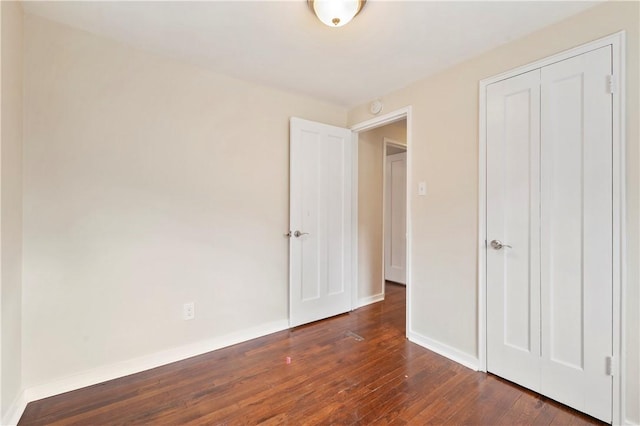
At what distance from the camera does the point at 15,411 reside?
156 cm

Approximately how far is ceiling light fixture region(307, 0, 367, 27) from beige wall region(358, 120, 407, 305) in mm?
1857

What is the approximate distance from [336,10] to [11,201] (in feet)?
6.89

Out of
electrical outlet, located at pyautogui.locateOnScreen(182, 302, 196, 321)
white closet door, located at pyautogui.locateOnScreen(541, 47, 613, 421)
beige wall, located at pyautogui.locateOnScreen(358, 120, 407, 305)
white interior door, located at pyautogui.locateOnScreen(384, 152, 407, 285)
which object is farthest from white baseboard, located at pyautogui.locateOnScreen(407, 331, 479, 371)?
white interior door, located at pyautogui.locateOnScreen(384, 152, 407, 285)

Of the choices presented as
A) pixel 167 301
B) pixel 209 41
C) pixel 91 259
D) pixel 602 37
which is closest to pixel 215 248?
pixel 167 301

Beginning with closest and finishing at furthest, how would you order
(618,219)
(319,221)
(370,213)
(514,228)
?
(618,219)
(514,228)
(319,221)
(370,213)

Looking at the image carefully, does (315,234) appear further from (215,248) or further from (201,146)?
(201,146)

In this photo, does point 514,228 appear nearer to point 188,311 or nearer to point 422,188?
point 422,188

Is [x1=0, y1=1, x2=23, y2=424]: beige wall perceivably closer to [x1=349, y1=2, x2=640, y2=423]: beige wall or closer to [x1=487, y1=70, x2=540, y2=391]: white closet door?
[x1=349, y1=2, x2=640, y2=423]: beige wall

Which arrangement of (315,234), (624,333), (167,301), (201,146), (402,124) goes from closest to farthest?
(624,333) < (167,301) < (201,146) < (315,234) < (402,124)

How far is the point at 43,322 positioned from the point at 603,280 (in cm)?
340

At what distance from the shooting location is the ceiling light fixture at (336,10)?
1557 millimetres

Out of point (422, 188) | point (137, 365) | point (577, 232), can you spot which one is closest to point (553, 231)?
point (577, 232)

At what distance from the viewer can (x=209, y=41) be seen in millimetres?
1995

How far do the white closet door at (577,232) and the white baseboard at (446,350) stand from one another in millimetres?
449
